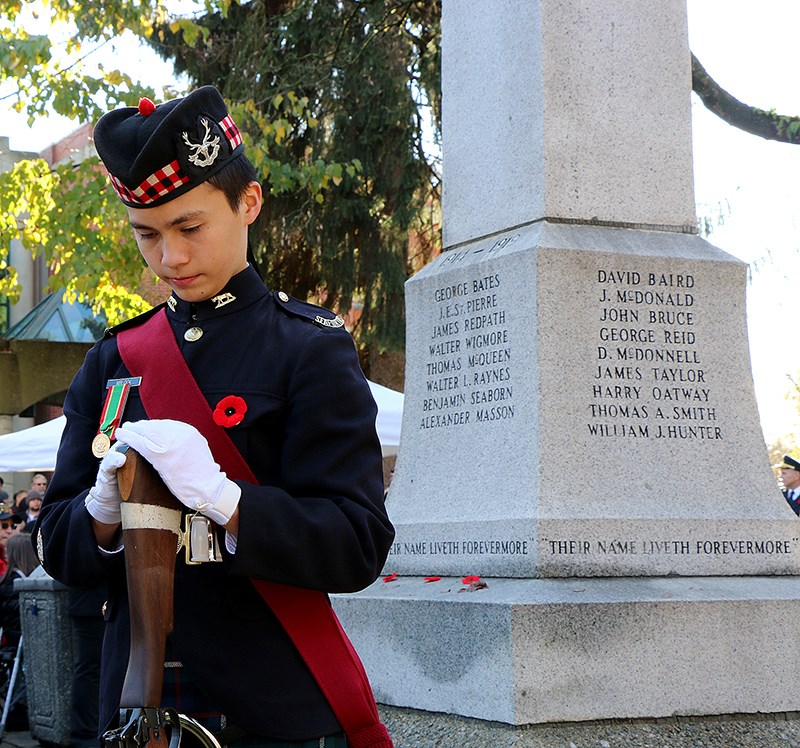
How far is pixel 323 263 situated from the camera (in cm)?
1817

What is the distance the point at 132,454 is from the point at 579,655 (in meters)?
2.91

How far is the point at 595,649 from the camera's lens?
460 cm

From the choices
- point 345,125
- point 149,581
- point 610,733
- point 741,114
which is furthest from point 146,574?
point 345,125

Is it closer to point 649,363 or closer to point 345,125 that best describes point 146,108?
point 649,363

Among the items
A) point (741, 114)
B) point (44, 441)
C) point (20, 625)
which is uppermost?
point (741, 114)

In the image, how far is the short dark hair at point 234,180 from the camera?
221cm

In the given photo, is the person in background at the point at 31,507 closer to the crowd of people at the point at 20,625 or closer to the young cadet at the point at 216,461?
the crowd of people at the point at 20,625

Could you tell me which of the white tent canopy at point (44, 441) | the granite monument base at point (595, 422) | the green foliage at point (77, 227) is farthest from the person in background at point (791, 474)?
the granite monument base at point (595, 422)

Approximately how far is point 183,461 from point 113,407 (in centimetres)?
39

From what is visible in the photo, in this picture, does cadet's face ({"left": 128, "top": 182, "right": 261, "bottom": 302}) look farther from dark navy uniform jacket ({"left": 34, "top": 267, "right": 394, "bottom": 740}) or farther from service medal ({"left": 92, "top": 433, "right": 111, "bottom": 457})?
service medal ({"left": 92, "top": 433, "right": 111, "bottom": 457})

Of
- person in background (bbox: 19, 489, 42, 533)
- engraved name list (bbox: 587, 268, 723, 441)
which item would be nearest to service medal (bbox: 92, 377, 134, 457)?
engraved name list (bbox: 587, 268, 723, 441)

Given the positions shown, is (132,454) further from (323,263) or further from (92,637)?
(323,263)

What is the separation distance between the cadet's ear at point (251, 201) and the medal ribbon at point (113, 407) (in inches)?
13.7

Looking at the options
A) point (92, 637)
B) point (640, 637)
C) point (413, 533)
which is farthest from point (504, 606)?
point (92, 637)
